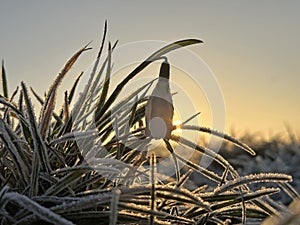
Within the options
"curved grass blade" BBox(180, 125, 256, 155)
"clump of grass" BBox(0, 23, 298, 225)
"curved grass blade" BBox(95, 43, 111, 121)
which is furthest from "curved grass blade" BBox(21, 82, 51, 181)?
"curved grass blade" BBox(180, 125, 256, 155)

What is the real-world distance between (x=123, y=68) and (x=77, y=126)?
0.50 feet

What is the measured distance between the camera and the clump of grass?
82 centimetres

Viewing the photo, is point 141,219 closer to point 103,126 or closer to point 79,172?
point 79,172

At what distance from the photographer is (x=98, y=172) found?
3.18 ft

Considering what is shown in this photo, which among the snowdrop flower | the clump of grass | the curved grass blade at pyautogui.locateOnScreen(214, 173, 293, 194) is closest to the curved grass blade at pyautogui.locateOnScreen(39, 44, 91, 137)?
the clump of grass

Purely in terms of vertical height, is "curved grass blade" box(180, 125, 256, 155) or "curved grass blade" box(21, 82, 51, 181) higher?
"curved grass blade" box(180, 125, 256, 155)

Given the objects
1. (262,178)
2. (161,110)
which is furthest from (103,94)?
(262,178)

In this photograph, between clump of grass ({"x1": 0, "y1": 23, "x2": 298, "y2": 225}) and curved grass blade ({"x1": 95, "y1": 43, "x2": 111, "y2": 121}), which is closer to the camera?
clump of grass ({"x1": 0, "y1": 23, "x2": 298, "y2": 225})

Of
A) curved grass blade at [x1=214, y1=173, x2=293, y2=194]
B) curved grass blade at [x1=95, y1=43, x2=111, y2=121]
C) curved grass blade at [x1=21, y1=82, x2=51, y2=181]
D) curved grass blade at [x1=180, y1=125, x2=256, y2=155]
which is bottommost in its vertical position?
curved grass blade at [x1=214, y1=173, x2=293, y2=194]

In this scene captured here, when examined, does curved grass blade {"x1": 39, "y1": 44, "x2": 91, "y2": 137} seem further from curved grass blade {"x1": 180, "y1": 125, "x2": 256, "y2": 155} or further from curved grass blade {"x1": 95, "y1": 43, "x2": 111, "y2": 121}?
curved grass blade {"x1": 180, "y1": 125, "x2": 256, "y2": 155}

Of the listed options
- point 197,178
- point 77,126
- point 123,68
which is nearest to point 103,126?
point 77,126

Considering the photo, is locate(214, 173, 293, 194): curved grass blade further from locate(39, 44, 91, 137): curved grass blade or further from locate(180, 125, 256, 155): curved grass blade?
locate(39, 44, 91, 137): curved grass blade

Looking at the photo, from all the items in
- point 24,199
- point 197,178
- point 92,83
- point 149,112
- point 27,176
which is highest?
point 197,178

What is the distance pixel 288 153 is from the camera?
165 inches
